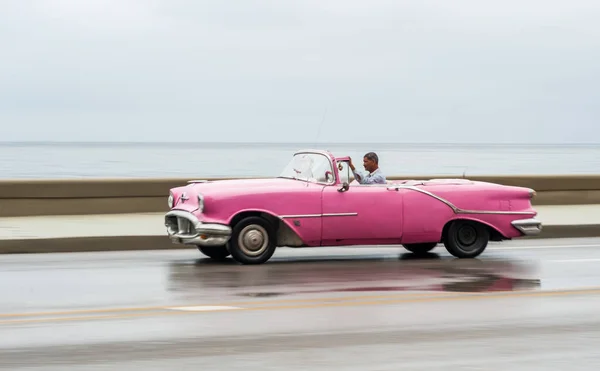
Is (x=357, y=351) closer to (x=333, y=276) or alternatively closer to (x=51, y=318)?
(x=51, y=318)

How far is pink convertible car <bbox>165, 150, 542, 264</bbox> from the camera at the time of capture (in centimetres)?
1294

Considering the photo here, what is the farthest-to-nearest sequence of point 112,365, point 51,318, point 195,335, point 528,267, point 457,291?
1. point 528,267
2. point 457,291
3. point 51,318
4. point 195,335
5. point 112,365

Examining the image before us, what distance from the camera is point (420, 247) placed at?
14.8 m

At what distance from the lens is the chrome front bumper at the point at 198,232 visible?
12711 millimetres

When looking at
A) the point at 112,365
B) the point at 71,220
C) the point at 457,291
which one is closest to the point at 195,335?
the point at 112,365

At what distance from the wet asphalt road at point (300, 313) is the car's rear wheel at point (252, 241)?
0.76ft

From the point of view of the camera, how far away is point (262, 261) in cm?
1309

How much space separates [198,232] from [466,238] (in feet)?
12.0

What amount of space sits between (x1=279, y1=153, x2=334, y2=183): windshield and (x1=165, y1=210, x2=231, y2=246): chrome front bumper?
1.40 m

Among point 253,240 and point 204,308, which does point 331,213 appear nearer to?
point 253,240

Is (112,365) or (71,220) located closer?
(112,365)

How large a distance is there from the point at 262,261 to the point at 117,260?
1941 mm

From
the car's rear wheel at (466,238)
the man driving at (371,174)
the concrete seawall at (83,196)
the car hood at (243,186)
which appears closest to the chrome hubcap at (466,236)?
the car's rear wheel at (466,238)

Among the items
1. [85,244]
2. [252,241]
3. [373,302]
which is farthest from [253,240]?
[373,302]
